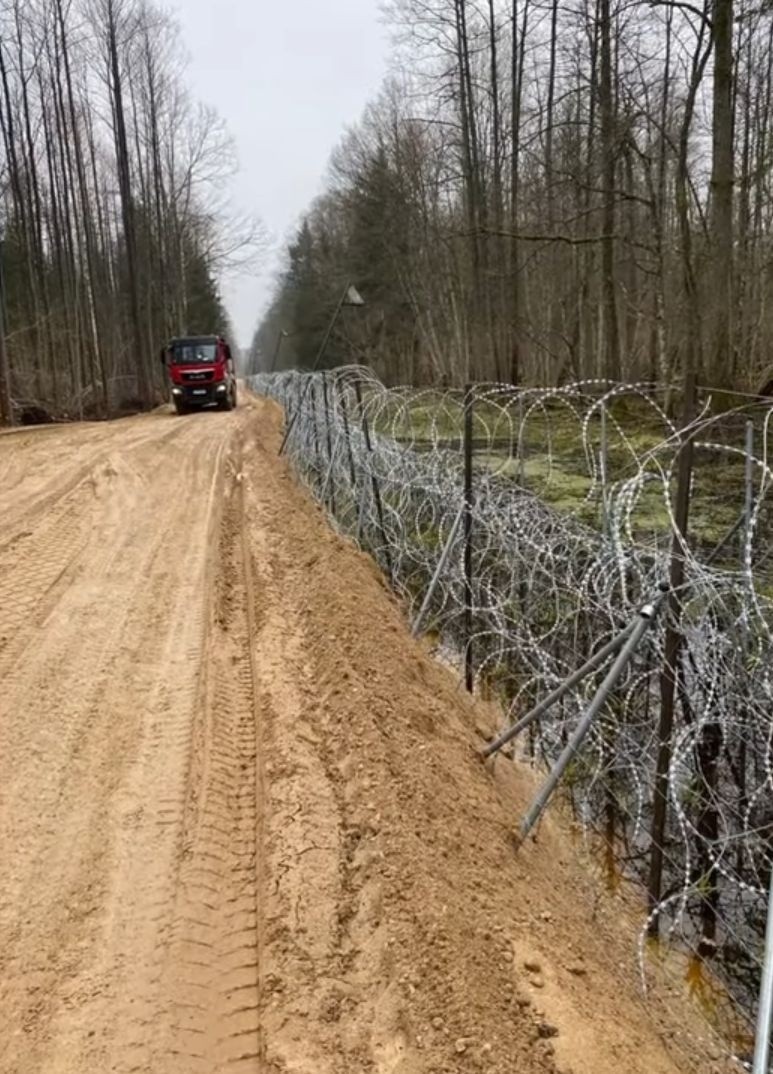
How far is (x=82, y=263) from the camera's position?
2955 cm

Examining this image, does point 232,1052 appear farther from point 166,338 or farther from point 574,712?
point 166,338

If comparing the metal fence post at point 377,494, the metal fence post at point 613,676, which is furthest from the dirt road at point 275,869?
the metal fence post at point 377,494

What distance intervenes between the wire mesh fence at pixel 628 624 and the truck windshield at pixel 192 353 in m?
16.4

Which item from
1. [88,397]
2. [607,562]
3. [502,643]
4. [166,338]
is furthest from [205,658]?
[166,338]

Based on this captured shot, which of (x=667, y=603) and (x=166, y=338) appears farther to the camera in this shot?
(x=166, y=338)

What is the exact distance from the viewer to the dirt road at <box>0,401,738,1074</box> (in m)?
2.54

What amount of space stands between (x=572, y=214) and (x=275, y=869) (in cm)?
2062

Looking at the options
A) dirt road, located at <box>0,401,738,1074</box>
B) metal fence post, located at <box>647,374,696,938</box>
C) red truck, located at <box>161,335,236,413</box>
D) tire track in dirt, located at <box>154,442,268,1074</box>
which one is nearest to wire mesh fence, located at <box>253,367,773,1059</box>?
metal fence post, located at <box>647,374,696,938</box>

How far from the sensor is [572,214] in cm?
2073

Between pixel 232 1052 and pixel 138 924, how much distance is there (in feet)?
2.29

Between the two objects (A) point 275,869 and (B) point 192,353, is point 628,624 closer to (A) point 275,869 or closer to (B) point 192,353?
(A) point 275,869

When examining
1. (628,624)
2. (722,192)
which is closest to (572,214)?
(722,192)

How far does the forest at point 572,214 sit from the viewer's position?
14.2 metres

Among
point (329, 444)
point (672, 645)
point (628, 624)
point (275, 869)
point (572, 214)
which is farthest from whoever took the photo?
point (572, 214)
